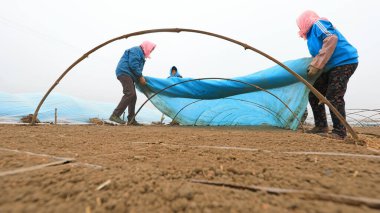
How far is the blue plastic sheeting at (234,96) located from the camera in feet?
10.9

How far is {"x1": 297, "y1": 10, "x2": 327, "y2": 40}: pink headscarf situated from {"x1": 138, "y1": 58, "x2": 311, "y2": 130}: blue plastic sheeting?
371mm

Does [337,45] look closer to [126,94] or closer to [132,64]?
[132,64]

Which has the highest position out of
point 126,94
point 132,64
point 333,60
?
point 132,64

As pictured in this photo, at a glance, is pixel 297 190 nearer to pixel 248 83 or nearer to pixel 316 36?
pixel 316 36

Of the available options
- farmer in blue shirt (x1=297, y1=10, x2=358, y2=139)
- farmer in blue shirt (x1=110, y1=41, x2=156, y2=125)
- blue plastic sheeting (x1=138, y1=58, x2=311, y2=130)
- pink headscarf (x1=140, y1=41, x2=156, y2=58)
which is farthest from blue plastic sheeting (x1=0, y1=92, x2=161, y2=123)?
farmer in blue shirt (x1=297, y1=10, x2=358, y2=139)

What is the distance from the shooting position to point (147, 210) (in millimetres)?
573

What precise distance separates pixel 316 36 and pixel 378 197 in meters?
2.31

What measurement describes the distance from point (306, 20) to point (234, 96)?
2.25m

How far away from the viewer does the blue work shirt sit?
422 centimetres

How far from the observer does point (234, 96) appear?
471 centimetres

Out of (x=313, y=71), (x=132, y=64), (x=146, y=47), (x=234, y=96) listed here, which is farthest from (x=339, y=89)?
(x=146, y=47)

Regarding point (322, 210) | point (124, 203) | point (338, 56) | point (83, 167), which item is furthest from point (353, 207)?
point (338, 56)

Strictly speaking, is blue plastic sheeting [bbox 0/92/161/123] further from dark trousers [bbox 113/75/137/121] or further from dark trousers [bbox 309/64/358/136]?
dark trousers [bbox 309/64/358/136]

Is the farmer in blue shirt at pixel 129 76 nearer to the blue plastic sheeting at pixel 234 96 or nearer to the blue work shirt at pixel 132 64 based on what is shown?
the blue work shirt at pixel 132 64
